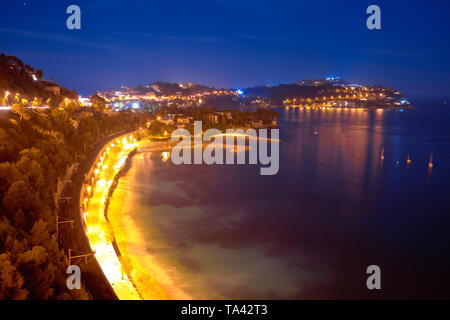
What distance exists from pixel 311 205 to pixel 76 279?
5.08 meters

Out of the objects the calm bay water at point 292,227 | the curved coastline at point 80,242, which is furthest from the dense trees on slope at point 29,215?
the calm bay water at point 292,227

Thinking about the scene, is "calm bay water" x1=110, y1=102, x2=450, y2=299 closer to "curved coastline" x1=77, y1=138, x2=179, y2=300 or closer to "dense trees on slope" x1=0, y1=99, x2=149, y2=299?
"curved coastline" x1=77, y1=138, x2=179, y2=300

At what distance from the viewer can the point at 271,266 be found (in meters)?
4.32

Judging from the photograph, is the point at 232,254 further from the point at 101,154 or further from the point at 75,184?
the point at 101,154

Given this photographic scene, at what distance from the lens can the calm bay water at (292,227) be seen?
4047mm

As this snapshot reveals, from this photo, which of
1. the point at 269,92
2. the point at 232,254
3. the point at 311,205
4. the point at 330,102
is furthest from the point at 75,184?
the point at 269,92

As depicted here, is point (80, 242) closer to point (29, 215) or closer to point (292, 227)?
point (29, 215)

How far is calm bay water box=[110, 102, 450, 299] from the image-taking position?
4047 mm

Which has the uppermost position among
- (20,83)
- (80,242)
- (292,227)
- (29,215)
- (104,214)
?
(20,83)

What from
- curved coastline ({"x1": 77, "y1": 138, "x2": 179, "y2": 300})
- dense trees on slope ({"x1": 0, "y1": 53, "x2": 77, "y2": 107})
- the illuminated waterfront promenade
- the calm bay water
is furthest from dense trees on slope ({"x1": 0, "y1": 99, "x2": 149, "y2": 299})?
dense trees on slope ({"x1": 0, "y1": 53, "x2": 77, "y2": 107})

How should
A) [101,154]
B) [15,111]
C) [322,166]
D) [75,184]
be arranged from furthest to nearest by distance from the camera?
[322,166] < [101,154] < [15,111] < [75,184]

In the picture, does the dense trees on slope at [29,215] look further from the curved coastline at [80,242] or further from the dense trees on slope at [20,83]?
→ the dense trees on slope at [20,83]

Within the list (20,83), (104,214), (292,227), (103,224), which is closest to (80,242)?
(103,224)

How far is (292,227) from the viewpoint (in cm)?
564
